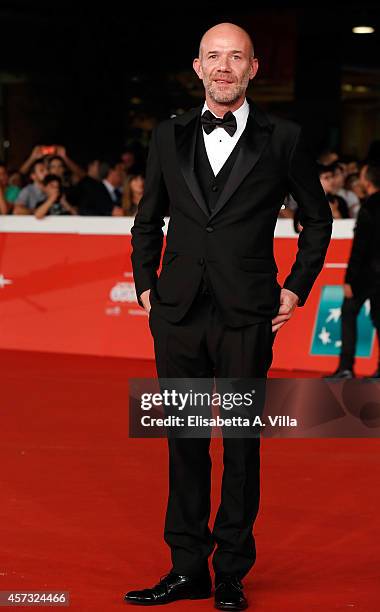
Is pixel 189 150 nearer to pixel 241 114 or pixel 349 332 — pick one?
pixel 241 114

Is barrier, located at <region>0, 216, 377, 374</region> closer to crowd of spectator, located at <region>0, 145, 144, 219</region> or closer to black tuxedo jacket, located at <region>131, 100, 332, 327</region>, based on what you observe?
crowd of spectator, located at <region>0, 145, 144, 219</region>

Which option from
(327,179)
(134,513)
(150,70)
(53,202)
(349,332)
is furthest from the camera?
(150,70)

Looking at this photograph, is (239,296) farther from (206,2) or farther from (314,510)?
(206,2)

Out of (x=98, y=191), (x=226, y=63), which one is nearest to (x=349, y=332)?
(x=98, y=191)

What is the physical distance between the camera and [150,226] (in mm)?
5129

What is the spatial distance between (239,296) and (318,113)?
1567cm

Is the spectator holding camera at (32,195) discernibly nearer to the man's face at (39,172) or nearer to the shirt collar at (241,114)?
the man's face at (39,172)

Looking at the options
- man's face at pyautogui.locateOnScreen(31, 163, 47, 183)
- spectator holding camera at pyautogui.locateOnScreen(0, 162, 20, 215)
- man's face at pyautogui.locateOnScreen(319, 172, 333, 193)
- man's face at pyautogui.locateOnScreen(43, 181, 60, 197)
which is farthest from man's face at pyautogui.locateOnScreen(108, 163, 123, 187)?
man's face at pyautogui.locateOnScreen(319, 172, 333, 193)

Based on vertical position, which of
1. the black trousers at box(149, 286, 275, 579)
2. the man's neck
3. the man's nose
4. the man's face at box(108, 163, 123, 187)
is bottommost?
the black trousers at box(149, 286, 275, 579)

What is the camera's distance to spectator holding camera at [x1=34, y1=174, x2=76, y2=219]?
499 inches

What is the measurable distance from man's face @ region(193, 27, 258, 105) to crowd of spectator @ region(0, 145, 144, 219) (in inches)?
305

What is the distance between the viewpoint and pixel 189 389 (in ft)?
16.5

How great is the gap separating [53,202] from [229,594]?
→ 8.28 m

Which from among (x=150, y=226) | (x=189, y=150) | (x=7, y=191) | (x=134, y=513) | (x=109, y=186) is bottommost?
(x=134, y=513)
